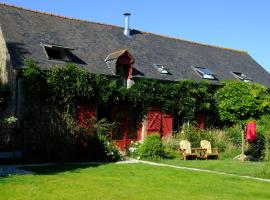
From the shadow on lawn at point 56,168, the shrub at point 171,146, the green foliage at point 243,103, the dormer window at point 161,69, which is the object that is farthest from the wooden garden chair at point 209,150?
the shadow on lawn at point 56,168

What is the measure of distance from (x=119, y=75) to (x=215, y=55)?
11707mm

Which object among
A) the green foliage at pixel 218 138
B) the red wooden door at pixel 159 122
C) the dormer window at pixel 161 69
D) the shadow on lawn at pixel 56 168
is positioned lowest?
the shadow on lawn at pixel 56 168

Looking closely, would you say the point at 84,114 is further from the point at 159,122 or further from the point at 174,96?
the point at 174,96

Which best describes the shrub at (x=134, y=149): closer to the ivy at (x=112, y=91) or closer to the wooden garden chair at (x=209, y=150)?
the ivy at (x=112, y=91)

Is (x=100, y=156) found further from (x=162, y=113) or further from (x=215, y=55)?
(x=215, y=55)

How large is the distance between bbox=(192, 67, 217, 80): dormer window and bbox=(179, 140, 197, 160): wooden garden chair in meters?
7.36

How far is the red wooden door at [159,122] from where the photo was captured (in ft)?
77.4

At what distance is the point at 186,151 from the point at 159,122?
3.98 m

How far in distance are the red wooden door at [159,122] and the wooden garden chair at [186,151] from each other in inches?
126

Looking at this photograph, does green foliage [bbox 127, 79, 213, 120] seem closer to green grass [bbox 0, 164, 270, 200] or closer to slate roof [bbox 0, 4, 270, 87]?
slate roof [bbox 0, 4, 270, 87]

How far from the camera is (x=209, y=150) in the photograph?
21.0 m

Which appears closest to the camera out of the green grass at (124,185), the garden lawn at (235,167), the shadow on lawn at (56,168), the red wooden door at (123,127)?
the green grass at (124,185)

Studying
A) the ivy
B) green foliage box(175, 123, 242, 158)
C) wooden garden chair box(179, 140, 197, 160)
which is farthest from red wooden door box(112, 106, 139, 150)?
wooden garden chair box(179, 140, 197, 160)

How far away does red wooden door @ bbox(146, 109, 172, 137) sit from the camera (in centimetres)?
2358
